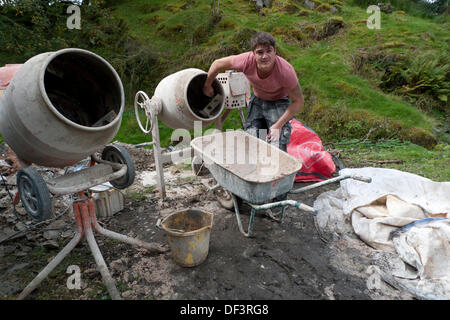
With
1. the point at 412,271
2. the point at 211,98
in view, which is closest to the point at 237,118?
the point at 211,98

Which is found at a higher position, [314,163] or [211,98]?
[211,98]

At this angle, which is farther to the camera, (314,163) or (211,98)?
(314,163)

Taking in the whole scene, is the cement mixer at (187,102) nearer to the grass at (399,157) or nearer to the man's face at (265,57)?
the man's face at (265,57)

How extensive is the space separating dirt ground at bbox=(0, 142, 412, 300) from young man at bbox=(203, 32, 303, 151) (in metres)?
1.02

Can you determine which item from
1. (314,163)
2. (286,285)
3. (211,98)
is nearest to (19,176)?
(286,285)

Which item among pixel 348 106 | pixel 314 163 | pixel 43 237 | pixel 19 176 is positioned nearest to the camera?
pixel 19 176

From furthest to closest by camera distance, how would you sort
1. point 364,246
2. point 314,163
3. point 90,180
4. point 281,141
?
point 314,163, point 281,141, point 364,246, point 90,180

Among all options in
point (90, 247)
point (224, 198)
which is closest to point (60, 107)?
point (90, 247)

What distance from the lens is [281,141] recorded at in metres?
3.25

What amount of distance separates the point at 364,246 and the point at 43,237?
3180 mm

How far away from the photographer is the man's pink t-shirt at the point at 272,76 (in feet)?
9.21

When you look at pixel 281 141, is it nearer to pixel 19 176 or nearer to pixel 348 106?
pixel 19 176

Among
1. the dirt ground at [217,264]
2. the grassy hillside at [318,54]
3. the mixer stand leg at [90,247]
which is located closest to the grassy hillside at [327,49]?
the grassy hillside at [318,54]

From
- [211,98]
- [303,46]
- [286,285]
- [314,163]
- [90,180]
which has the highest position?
[303,46]
